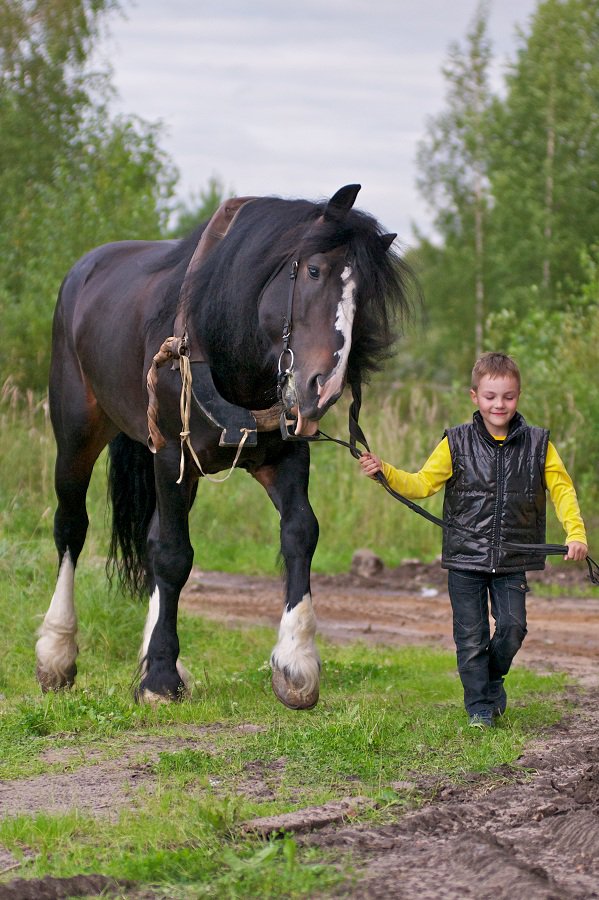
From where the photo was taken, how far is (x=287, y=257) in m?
4.95

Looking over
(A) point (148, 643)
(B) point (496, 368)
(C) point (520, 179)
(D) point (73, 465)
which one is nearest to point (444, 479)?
(B) point (496, 368)

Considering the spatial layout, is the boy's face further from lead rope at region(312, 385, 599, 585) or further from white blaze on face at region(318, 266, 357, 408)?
white blaze on face at region(318, 266, 357, 408)

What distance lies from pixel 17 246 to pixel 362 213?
14.0 m

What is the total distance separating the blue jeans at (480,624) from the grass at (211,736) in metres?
0.17

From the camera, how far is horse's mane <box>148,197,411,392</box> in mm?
4797

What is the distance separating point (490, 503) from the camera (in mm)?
4961

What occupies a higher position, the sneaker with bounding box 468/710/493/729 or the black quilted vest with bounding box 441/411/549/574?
the black quilted vest with bounding box 441/411/549/574

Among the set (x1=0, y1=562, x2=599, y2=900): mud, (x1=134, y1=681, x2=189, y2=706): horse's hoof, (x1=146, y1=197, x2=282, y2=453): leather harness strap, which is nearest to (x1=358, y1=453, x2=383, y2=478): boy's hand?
(x1=146, y1=197, x2=282, y2=453): leather harness strap

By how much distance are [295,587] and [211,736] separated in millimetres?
753

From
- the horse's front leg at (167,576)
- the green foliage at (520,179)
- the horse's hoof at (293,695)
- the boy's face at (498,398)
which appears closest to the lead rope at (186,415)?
the horse's front leg at (167,576)

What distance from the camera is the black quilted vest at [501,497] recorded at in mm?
4941

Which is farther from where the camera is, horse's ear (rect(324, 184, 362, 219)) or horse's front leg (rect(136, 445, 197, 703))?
horse's front leg (rect(136, 445, 197, 703))

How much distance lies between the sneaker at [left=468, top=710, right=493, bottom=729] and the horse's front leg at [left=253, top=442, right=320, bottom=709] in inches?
25.9

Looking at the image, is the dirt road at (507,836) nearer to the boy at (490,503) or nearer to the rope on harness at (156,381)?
the boy at (490,503)
